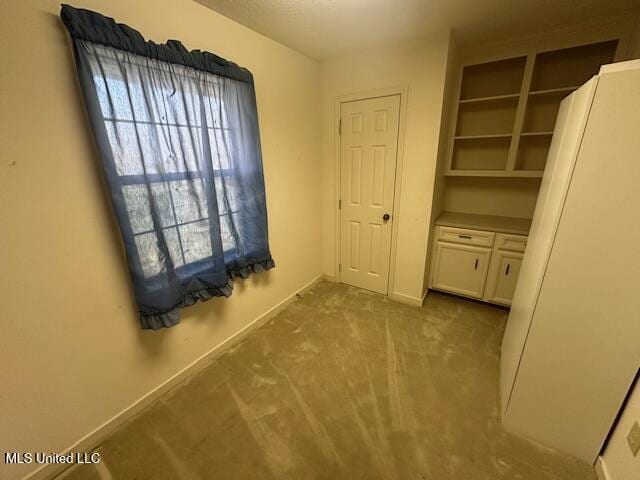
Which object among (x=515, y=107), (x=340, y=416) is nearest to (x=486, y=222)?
(x=515, y=107)

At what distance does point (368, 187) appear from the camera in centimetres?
271

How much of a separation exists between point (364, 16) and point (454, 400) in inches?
104

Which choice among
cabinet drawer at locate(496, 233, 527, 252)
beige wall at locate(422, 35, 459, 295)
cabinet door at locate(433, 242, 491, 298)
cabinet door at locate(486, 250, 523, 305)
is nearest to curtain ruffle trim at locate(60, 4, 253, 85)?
beige wall at locate(422, 35, 459, 295)

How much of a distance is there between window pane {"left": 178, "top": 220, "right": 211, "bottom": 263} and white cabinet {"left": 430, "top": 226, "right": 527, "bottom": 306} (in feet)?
7.09

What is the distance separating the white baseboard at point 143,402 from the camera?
1277 mm

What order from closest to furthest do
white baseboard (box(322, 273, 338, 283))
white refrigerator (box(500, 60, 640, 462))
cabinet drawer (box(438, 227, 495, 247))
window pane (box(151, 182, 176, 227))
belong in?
white refrigerator (box(500, 60, 640, 462)), window pane (box(151, 182, 176, 227)), cabinet drawer (box(438, 227, 495, 247)), white baseboard (box(322, 273, 338, 283))

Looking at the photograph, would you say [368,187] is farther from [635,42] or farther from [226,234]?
[635,42]

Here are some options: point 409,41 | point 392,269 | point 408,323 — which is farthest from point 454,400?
point 409,41

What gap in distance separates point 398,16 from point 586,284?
6.51ft

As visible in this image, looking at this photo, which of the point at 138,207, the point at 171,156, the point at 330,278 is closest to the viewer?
the point at 138,207

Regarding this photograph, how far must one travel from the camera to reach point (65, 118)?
1164mm

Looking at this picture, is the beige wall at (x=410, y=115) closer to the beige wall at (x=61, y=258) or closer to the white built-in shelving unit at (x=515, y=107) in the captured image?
the white built-in shelving unit at (x=515, y=107)

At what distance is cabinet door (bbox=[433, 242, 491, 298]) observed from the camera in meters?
2.50

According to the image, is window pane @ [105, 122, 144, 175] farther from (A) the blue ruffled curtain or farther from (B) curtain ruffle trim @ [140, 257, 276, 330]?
(B) curtain ruffle trim @ [140, 257, 276, 330]
